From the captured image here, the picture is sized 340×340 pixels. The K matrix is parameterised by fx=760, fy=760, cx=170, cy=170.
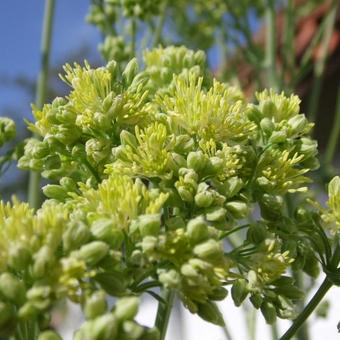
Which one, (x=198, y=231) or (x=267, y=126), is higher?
(x=267, y=126)

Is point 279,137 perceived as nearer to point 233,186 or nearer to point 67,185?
point 233,186

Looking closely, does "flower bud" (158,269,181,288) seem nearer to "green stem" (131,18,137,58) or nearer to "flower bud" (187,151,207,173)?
"flower bud" (187,151,207,173)

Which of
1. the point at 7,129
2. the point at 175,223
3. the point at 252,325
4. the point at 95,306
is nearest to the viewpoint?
the point at 95,306

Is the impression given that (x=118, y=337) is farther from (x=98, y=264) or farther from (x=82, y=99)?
(x=82, y=99)

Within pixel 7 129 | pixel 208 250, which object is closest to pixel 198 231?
pixel 208 250

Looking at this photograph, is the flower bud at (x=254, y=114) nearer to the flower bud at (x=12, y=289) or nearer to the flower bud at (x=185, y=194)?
the flower bud at (x=185, y=194)

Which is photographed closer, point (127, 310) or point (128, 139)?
point (127, 310)

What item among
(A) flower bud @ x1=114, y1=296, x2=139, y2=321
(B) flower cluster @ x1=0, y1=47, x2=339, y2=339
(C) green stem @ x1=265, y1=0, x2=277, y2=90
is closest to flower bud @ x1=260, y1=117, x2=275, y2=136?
(B) flower cluster @ x1=0, y1=47, x2=339, y2=339
